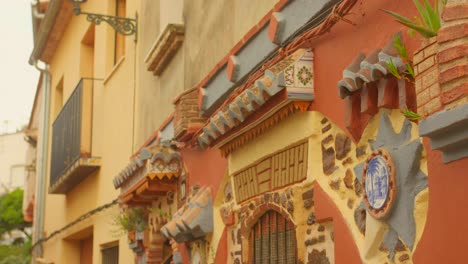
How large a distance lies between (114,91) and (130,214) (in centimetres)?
386

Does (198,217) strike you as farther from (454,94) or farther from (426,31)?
(454,94)

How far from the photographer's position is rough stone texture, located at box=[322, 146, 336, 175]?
5738mm

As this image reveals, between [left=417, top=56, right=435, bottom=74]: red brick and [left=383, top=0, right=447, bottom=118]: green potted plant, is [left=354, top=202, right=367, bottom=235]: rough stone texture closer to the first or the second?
[left=383, top=0, right=447, bottom=118]: green potted plant

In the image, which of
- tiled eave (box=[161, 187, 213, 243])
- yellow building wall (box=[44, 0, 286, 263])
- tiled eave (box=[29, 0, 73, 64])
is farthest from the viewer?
tiled eave (box=[29, 0, 73, 64])

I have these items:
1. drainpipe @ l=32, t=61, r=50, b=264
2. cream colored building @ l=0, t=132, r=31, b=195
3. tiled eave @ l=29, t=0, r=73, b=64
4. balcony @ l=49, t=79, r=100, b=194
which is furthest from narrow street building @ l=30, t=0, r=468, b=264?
cream colored building @ l=0, t=132, r=31, b=195

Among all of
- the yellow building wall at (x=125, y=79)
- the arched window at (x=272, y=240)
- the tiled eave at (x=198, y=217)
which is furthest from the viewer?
the yellow building wall at (x=125, y=79)

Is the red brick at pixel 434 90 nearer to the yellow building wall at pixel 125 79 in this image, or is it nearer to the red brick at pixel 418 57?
the red brick at pixel 418 57

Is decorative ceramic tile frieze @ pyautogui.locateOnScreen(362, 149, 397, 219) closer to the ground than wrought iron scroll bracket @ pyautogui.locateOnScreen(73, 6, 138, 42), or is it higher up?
closer to the ground

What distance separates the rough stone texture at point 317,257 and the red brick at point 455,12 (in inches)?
93.1

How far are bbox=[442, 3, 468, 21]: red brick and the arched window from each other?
2.93 metres

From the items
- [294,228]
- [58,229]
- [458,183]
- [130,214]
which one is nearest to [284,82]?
[294,228]

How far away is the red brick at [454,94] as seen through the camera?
12.5ft

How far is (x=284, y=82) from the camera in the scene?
6.15m

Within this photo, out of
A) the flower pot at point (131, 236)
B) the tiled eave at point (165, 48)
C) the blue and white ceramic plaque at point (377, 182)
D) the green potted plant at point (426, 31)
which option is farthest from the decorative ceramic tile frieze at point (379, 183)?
the flower pot at point (131, 236)
